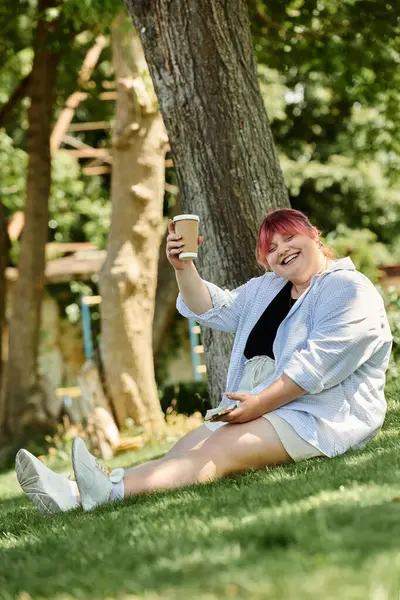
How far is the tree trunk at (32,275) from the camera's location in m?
11.7

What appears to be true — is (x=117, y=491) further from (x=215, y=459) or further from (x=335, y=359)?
(x=335, y=359)

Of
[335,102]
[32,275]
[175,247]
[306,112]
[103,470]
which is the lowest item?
[103,470]

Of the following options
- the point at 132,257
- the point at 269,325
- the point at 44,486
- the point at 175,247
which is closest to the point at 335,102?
the point at 132,257

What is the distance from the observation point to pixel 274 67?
34.0ft

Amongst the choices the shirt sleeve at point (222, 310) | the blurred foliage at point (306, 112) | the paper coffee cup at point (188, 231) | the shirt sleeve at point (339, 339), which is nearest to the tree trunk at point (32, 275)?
the blurred foliage at point (306, 112)

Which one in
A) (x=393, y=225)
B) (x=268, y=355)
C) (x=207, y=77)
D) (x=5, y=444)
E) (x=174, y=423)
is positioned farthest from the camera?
(x=393, y=225)

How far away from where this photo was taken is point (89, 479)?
401 cm

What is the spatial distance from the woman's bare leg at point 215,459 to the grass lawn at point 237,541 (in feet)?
0.25

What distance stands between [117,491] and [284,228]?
1426mm

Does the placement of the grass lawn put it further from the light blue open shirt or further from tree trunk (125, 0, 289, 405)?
tree trunk (125, 0, 289, 405)

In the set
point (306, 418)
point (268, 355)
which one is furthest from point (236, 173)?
point (306, 418)

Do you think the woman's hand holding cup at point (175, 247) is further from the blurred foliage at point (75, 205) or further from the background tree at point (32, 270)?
the blurred foliage at point (75, 205)

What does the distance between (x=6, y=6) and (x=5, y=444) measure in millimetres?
5211

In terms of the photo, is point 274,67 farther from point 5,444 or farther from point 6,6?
point 5,444
